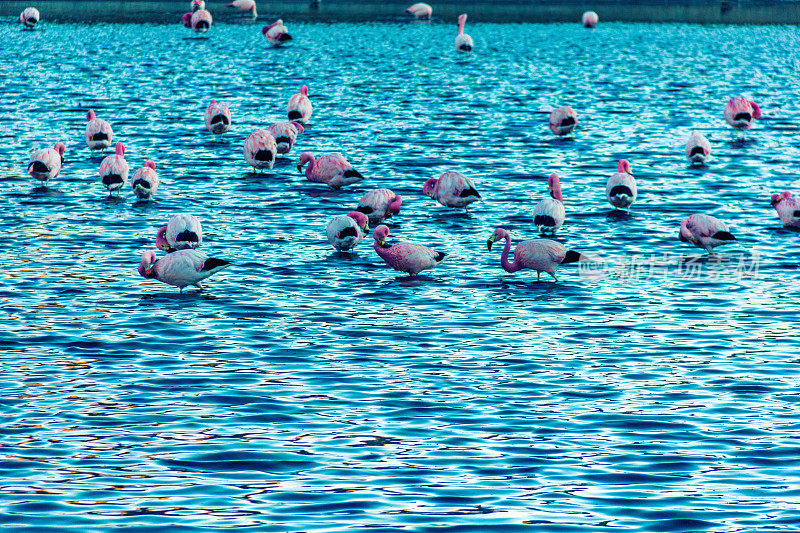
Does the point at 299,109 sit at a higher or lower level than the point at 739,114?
lower

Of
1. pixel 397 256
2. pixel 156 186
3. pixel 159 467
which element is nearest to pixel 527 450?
pixel 159 467

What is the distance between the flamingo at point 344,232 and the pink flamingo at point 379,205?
7.84ft

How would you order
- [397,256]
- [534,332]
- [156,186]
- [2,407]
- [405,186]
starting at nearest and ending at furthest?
[2,407] → [534,332] → [397,256] → [156,186] → [405,186]

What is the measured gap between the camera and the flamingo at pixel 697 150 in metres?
35.1

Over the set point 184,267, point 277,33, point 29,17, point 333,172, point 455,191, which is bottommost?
point 184,267

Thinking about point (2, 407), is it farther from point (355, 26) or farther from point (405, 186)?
point (355, 26)

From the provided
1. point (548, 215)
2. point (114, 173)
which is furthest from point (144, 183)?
point (548, 215)

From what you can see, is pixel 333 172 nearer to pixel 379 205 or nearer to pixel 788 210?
pixel 379 205

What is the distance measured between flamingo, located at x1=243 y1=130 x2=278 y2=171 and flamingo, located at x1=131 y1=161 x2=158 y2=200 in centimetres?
427

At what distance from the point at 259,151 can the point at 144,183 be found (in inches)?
196

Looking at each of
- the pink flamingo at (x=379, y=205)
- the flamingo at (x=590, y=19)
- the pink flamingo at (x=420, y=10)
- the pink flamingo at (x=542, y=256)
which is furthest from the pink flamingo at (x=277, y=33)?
the pink flamingo at (x=542, y=256)

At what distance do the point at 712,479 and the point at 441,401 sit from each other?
3.91 metres

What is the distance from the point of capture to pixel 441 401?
53.0 ft

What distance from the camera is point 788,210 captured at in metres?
27.0
